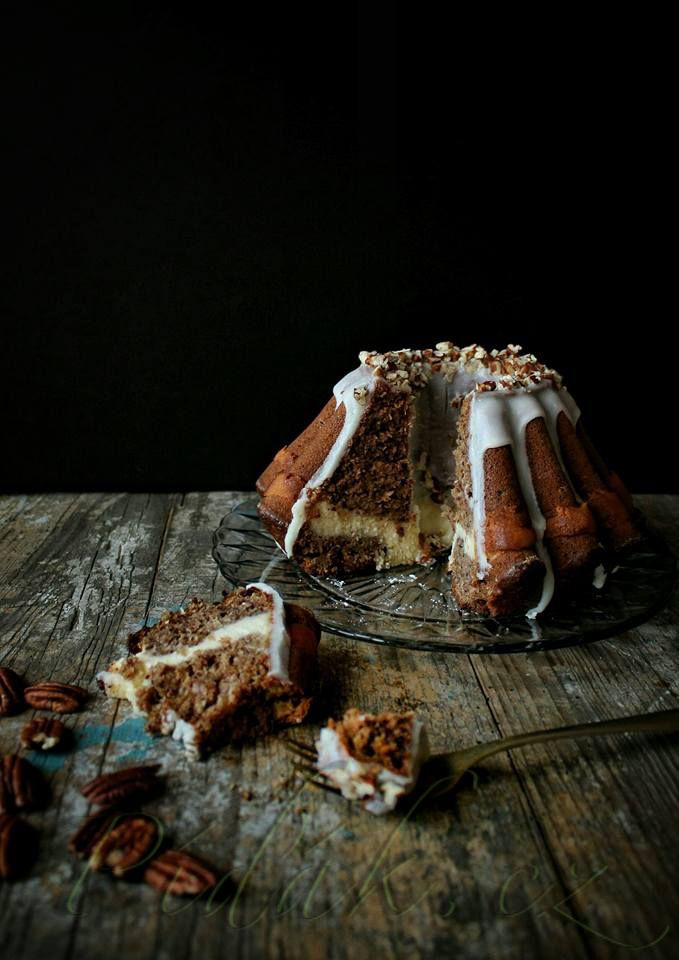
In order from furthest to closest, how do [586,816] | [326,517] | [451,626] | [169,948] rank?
1. [326,517]
2. [451,626]
3. [586,816]
4. [169,948]

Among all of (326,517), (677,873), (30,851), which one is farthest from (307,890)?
(326,517)

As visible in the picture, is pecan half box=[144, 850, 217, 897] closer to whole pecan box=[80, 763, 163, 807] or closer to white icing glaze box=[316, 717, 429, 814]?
whole pecan box=[80, 763, 163, 807]

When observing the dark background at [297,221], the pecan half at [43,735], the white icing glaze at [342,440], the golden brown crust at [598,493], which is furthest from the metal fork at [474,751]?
A: the dark background at [297,221]

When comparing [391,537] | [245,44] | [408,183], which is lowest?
[391,537]

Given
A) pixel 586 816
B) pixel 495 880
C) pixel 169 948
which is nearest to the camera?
pixel 169 948

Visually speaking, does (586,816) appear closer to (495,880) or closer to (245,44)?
(495,880)

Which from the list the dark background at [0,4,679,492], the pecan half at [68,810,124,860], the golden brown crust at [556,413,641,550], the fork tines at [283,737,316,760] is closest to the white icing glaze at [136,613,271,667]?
the fork tines at [283,737,316,760]

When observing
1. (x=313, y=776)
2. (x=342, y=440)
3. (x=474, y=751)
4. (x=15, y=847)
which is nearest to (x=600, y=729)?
(x=474, y=751)
